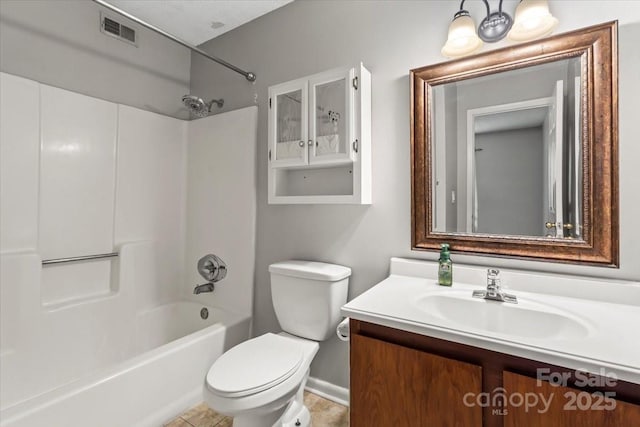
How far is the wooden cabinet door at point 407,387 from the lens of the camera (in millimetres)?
882

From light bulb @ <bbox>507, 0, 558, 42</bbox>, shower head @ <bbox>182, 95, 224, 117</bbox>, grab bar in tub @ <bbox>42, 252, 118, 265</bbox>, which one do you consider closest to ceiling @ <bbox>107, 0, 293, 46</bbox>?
shower head @ <bbox>182, 95, 224, 117</bbox>

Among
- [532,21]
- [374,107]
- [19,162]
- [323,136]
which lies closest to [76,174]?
[19,162]

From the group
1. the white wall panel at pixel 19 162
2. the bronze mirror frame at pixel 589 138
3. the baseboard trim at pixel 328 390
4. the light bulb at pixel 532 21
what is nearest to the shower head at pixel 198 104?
the white wall panel at pixel 19 162

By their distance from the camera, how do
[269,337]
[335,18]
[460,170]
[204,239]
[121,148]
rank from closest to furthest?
[460,170]
[269,337]
[335,18]
[121,148]
[204,239]

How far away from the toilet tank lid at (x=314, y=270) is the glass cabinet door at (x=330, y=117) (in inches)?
21.6

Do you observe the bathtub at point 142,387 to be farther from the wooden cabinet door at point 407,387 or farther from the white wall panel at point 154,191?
the wooden cabinet door at point 407,387

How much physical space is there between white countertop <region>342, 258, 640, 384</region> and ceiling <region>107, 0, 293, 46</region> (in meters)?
1.75

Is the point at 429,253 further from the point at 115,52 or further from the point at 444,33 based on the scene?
the point at 115,52

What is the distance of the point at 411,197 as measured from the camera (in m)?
1.49

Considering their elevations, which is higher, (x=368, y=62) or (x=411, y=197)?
(x=368, y=62)

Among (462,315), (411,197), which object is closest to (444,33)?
(411,197)

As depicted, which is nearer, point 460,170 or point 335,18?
point 460,170

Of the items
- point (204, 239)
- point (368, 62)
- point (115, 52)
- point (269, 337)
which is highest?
point (115, 52)

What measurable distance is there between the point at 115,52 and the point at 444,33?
203 centimetres
